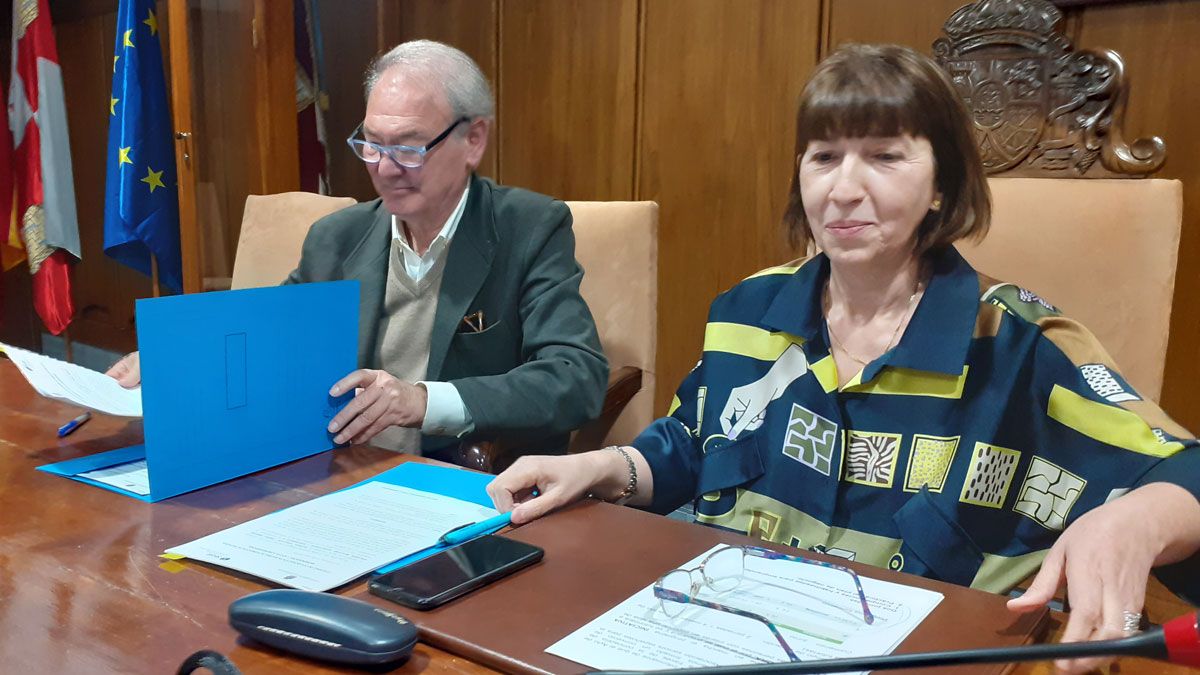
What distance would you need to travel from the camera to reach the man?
59.7 inches

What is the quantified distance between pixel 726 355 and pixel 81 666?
808 mm

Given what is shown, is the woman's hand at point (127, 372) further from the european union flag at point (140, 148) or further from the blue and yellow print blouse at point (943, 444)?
the european union flag at point (140, 148)

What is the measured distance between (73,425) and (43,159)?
321 cm

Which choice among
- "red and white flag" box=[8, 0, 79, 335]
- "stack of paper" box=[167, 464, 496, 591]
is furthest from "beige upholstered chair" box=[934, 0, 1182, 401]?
"red and white flag" box=[8, 0, 79, 335]

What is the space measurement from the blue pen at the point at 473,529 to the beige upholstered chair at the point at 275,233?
1305mm

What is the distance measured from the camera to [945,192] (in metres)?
1.09

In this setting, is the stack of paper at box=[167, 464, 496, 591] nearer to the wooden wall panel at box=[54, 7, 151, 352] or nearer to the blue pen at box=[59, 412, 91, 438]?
the blue pen at box=[59, 412, 91, 438]

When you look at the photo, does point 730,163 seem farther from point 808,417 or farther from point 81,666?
point 81,666

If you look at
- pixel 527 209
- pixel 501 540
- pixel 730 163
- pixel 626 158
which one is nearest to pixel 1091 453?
pixel 501 540

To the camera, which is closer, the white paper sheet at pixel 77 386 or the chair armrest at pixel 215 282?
the white paper sheet at pixel 77 386

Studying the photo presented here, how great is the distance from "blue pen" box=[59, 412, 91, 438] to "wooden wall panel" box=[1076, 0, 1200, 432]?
7.51 feet

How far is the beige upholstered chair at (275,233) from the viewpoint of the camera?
2055mm

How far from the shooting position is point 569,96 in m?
3.34

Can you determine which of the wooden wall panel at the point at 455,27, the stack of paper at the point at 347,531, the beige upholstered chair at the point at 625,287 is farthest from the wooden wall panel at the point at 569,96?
the stack of paper at the point at 347,531
